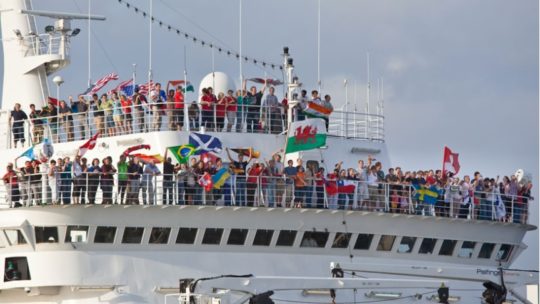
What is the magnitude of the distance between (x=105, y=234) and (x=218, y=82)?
24.2 feet

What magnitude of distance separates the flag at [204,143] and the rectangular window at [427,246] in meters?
6.06

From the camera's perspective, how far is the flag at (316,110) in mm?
50125

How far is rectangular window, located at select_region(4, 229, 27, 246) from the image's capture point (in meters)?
47.5

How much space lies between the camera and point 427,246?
4934cm

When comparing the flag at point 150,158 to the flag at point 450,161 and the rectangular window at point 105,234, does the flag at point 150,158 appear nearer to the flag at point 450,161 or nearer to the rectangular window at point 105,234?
the rectangular window at point 105,234

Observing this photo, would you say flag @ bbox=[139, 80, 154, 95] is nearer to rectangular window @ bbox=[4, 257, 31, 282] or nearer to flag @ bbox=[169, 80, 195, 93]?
flag @ bbox=[169, 80, 195, 93]

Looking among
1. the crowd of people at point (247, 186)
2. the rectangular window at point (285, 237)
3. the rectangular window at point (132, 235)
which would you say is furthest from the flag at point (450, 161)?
the rectangular window at point (132, 235)

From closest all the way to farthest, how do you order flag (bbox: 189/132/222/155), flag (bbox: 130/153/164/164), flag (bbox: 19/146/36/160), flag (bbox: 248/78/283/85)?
flag (bbox: 130/153/164/164) → flag (bbox: 189/132/222/155) → flag (bbox: 19/146/36/160) → flag (bbox: 248/78/283/85)

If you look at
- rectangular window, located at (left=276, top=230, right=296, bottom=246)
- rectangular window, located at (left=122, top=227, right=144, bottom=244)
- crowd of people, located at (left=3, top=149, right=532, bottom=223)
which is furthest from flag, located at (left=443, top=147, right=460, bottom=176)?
rectangular window, located at (left=122, top=227, right=144, bottom=244)

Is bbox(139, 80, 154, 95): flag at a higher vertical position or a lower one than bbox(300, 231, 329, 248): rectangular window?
higher

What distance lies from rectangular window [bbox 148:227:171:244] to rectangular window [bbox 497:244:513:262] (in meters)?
9.80

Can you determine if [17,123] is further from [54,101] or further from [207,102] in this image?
[207,102]

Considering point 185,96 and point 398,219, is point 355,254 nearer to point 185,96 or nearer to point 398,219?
point 398,219

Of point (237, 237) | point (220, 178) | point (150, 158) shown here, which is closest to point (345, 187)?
point (237, 237)
